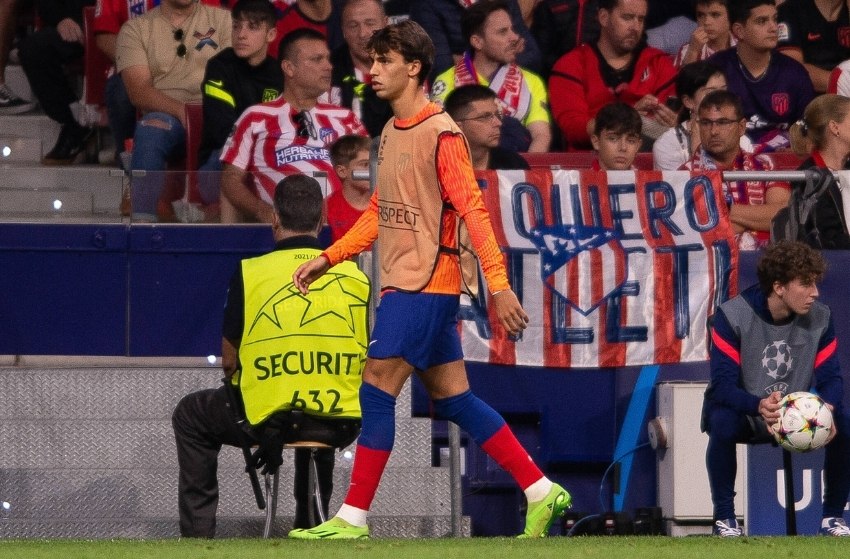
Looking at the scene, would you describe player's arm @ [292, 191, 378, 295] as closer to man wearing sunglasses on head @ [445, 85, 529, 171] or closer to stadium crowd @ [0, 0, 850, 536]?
stadium crowd @ [0, 0, 850, 536]

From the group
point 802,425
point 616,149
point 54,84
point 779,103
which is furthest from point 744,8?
point 54,84

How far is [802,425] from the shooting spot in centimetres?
684

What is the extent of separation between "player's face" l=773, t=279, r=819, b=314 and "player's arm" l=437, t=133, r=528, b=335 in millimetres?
1903

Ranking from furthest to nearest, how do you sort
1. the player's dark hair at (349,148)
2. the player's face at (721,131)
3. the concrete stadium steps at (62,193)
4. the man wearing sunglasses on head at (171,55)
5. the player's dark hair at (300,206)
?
the man wearing sunglasses on head at (171,55)
the player's face at (721,131)
the concrete stadium steps at (62,193)
the player's dark hair at (349,148)
the player's dark hair at (300,206)

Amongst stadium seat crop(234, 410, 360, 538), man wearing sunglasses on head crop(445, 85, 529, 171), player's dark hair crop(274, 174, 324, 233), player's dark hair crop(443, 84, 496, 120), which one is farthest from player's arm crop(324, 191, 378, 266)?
player's dark hair crop(443, 84, 496, 120)

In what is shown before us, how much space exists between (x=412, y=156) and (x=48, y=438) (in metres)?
3.26

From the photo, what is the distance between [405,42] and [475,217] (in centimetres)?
70

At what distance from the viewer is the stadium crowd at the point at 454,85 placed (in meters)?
8.67

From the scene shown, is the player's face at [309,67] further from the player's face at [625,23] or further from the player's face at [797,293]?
the player's face at [797,293]

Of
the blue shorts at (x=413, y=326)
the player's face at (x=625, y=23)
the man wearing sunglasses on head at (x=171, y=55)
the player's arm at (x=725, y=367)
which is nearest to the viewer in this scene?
the blue shorts at (x=413, y=326)

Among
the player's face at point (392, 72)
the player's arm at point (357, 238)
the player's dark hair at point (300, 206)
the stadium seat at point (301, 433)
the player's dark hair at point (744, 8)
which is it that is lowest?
the stadium seat at point (301, 433)

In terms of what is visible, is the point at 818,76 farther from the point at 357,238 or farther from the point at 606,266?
the point at 357,238

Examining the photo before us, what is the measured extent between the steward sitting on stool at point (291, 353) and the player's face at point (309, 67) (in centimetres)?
272

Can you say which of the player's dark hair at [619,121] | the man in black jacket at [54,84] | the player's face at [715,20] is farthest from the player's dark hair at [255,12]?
the player's face at [715,20]
